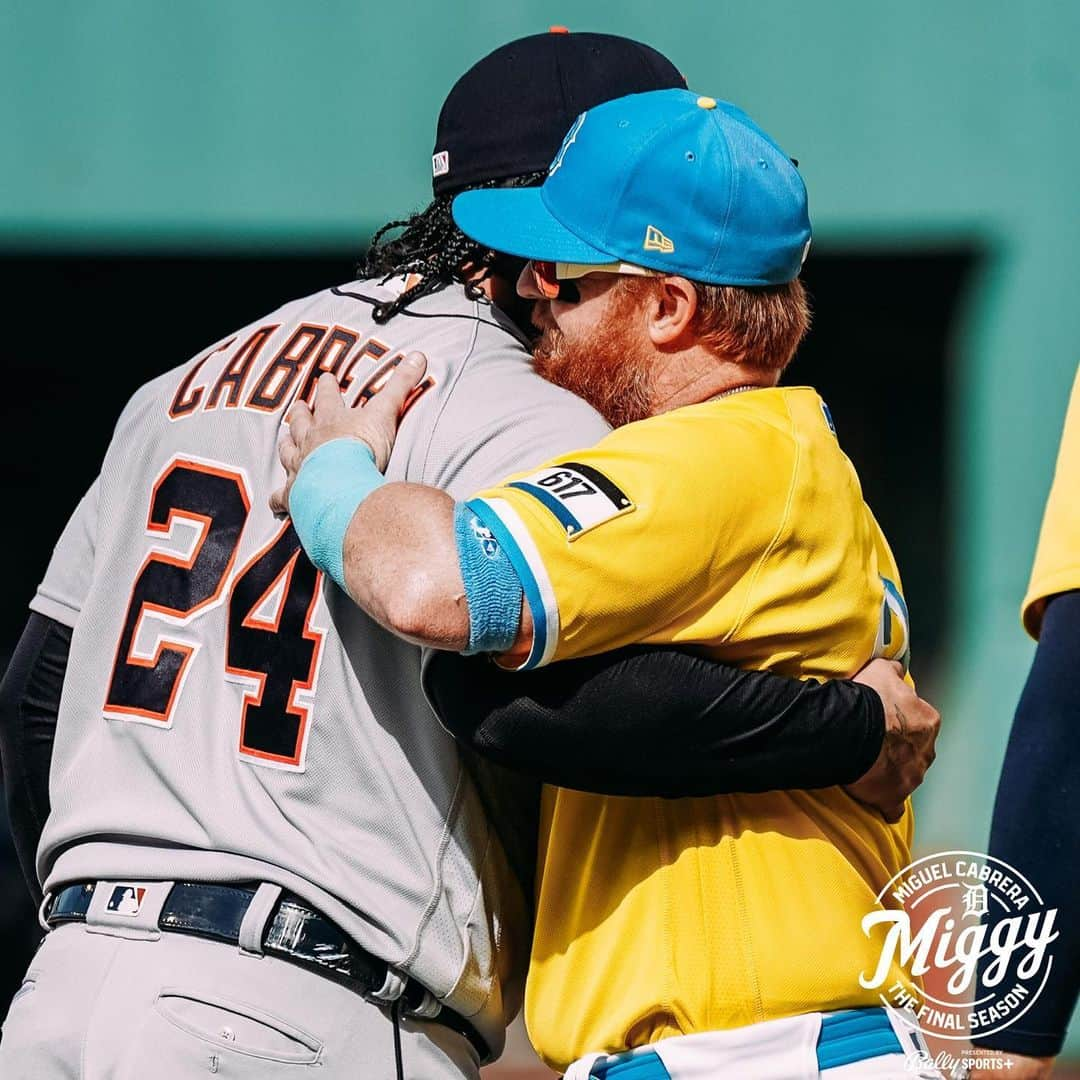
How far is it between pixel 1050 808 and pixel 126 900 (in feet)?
4.04

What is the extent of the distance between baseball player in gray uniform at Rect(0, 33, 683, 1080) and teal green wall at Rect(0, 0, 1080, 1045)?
533cm

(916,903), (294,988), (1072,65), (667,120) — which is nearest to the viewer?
(294,988)

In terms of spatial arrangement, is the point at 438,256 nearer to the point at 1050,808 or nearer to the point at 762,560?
the point at 762,560

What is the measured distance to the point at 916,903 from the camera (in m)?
2.54

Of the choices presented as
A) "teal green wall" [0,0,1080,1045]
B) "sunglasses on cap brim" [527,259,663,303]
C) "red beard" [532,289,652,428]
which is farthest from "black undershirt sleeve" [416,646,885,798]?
"teal green wall" [0,0,1080,1045]

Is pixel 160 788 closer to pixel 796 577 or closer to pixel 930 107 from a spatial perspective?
pixel 796 577

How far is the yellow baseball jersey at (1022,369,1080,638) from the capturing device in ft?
6.95

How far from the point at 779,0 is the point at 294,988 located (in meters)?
6.27

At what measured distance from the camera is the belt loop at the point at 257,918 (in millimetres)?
2156

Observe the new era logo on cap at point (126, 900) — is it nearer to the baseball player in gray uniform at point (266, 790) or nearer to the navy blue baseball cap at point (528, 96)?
the baseball player in gray uniform at point (266, 790)

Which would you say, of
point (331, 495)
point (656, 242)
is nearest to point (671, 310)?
point (656, 242)

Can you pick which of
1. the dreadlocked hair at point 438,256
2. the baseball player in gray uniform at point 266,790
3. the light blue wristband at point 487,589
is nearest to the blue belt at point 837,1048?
the baseball player in gray uniform at point 266,790

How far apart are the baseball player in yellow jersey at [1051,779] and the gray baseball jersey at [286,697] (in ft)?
2.09

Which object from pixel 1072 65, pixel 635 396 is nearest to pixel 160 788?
pixel 635 396
